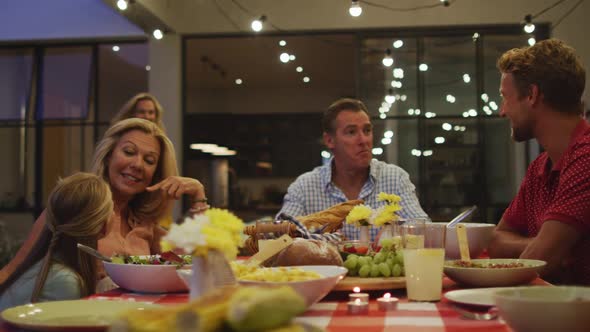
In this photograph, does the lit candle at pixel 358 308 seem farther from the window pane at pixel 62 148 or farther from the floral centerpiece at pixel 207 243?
the window pane at pixel 62 148

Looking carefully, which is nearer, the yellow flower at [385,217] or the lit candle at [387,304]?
the lit candle at [387,304]

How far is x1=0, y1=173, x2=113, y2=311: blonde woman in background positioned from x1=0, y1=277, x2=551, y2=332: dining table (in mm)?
273

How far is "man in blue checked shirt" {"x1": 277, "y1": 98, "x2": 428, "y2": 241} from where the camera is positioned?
3.38m

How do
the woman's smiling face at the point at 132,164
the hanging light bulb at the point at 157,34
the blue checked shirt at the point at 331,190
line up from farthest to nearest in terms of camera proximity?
the hanging light bulb at the point at 157,34 → the blue checked shirt at the point at 331,190 → the woman's smiling face at the point at 132,164

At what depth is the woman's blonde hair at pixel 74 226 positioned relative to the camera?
178 cm

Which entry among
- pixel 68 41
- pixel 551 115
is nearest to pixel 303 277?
pixel 551 115

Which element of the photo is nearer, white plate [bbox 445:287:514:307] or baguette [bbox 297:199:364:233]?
white plate [bbox 445:287:514:307]

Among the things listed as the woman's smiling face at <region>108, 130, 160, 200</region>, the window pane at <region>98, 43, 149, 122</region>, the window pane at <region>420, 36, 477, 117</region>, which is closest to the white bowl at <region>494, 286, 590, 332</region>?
the woman's smiling face at <region>108, 130, 160, 200</region>

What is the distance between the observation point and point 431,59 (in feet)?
23.2

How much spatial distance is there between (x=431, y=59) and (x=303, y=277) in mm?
6147

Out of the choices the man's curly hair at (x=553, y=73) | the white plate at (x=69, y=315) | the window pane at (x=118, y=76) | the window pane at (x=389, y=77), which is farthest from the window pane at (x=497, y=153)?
the white plate at (x=69, y=315)

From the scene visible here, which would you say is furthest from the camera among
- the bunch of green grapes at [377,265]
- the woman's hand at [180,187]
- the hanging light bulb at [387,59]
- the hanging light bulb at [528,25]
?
the hanging light bulb at [387,59]

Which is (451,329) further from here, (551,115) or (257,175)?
(257,175)

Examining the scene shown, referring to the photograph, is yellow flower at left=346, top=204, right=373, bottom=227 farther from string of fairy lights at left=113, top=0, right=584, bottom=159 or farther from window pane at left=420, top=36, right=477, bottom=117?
window pane at left=420, top=36, right=477, bottom=117
